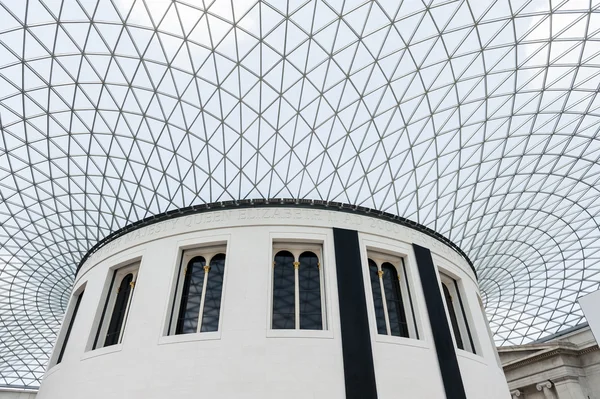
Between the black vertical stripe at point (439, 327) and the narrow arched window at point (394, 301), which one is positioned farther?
the narrow arched window at point (394, 301)

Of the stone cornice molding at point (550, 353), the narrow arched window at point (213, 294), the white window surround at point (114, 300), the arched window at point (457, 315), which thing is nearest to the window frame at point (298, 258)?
the narrow arched window at point (213, 294)

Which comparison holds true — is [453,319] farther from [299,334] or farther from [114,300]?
[114,300]

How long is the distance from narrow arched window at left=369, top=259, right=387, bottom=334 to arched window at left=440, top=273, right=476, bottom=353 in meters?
4.33

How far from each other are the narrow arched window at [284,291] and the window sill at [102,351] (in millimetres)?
7376

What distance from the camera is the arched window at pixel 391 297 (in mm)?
18844

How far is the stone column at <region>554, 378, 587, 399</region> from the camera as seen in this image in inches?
1503

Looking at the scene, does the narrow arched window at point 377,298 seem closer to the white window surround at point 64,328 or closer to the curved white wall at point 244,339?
the curved white wall at point 244,339

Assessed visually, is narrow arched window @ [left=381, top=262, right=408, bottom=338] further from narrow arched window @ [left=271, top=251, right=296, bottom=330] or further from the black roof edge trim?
narrow arched window @ [left=271, top=251, right=296, bottom=330]

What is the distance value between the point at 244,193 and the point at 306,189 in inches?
212

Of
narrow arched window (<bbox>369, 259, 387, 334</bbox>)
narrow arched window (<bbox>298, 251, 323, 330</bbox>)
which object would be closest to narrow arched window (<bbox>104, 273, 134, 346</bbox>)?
narrow arched window (<bbox>298, 251, 323, 330</bbox>)

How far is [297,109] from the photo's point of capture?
89.0ft

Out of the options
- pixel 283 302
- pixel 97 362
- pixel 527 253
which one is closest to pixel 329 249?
pixel 283 302

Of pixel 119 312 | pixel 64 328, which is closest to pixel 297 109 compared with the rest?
pixel 119 312

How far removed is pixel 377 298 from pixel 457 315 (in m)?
6.41
